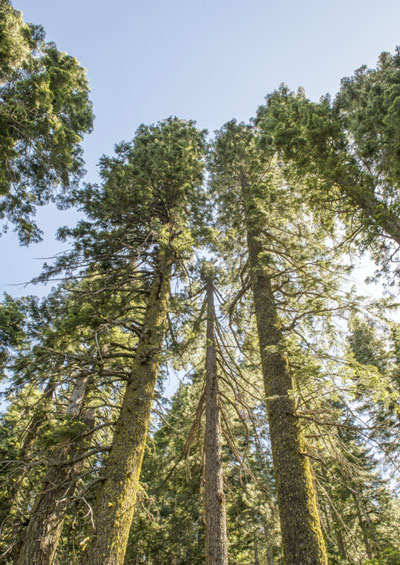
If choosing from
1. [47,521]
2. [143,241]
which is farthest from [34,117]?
[47,521]

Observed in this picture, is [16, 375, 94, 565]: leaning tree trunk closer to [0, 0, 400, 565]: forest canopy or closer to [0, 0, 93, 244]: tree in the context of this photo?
[0, 0, 400, 565]: forest canopy

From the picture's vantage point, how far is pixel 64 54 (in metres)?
7.26

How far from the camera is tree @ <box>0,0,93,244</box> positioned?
6309 millimetres

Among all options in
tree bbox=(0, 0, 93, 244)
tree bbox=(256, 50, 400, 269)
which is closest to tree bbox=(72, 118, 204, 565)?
tree bbox=(0, 0, 93, 244)

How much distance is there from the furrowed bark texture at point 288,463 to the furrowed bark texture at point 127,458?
2170 mm

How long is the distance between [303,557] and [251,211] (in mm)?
6835

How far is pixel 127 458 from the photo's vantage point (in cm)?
454

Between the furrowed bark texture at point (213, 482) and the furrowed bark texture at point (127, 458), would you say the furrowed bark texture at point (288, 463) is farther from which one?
the furrowed bark texture at point (127, 458)

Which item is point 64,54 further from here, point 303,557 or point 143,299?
point 303,557

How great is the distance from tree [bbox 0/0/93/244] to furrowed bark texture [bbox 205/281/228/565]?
241 inches

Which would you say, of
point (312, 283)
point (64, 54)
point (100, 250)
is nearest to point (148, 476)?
point (100, 250)

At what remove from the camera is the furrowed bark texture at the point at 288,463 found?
4.09 metres

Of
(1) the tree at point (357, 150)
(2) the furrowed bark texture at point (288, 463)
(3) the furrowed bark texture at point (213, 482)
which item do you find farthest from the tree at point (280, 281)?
(3) the furrowed bark texture at point (213, 482)

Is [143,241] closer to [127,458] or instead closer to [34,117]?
[34,117]
